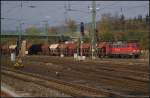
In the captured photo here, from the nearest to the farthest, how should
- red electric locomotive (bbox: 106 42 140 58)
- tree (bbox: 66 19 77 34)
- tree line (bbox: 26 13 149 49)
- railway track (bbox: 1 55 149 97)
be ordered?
railway track (bbox: 1 55 149 97)
red electric locomotive (bbox: 106 42 140 58)
tree line (bbox: 26 13 149 49)
tree (bbox: 66 19 77 34)

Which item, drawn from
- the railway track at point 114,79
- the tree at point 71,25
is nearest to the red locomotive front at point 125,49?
the railway track at point 114,79

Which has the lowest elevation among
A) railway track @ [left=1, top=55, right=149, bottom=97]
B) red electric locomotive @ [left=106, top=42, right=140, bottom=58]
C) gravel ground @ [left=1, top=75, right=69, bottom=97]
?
red electric locomotive @ [left=106, top=42, right=140, bottom=58]

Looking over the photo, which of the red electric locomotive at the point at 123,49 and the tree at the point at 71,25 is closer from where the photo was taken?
the red electric locomotive at the point at 123,49

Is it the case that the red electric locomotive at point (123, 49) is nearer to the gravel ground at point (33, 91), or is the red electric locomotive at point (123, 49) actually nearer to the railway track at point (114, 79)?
the railway track at point (114, 79)

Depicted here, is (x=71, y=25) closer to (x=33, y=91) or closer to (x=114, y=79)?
(x=114, y=79)

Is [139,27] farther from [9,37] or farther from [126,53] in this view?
[126,53]

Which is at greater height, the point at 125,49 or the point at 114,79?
the point at 114,79

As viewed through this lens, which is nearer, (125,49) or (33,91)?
(33,91)

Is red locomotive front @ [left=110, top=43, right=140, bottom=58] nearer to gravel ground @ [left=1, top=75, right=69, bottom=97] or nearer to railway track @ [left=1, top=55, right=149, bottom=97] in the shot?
railway track @ [left=1, top=55, right=149, bottom=97]

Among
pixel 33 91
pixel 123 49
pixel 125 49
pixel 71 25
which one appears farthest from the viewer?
pixel 71 25

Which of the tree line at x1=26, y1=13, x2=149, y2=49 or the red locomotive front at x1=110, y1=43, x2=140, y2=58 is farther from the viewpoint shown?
the tree line at x1=26, y1=13, x2=149, y2=49

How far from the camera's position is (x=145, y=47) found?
9400 centimetres

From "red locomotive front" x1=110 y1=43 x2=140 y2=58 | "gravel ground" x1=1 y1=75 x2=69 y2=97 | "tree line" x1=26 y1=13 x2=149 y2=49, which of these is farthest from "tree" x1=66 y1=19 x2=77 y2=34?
"gravel ground" x1=1 y1=75 x2=69 y2=97

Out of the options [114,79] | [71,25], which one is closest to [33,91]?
[114,79]
